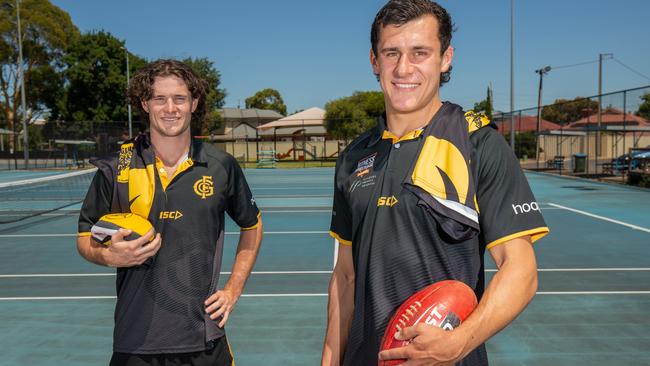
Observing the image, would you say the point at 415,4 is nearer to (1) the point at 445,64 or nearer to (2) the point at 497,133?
(1) the point at 445,64

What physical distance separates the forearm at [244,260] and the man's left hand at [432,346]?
1607 mm

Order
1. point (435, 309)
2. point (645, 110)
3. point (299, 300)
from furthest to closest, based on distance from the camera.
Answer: point (645, 110), point (299, 300), point (435, 309)

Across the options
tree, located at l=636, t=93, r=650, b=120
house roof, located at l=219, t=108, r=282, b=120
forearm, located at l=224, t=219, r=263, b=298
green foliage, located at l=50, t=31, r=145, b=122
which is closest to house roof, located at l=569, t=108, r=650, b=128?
tree, located at l=636, t=93, r=650, b=120

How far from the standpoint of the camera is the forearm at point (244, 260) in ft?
10.2

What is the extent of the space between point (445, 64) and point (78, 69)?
59188mm

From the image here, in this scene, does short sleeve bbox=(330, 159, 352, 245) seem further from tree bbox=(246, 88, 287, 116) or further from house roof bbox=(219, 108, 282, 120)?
tree bbox=(246, 88, 287, 116)

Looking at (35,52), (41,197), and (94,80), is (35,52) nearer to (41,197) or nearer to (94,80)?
(94,80)

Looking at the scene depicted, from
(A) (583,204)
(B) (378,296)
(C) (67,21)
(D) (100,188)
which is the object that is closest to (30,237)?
(D) (100,188)

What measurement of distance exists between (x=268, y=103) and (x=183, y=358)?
4677 inches

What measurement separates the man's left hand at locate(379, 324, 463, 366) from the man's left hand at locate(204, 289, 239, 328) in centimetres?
147

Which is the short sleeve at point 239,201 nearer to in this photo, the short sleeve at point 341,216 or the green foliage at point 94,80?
the short sleeve at point 341,216

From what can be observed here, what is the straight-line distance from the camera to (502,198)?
1.80m

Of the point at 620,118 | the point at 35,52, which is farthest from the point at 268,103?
the point at 620,118

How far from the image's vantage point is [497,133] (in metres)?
1.88
